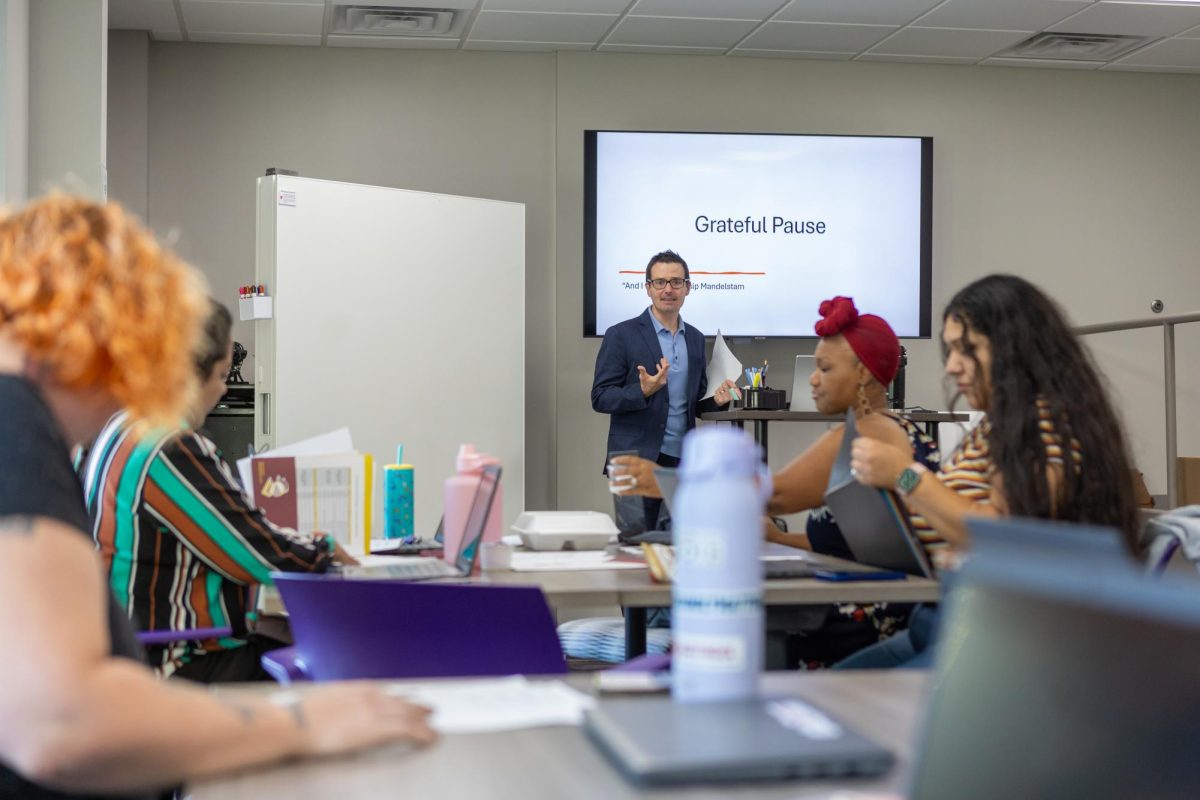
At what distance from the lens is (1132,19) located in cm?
567

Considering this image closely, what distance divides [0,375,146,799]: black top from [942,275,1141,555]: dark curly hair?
1.53m

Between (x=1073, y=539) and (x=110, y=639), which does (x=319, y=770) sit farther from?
(x=1073, y=539)

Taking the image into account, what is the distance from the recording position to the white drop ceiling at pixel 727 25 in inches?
214

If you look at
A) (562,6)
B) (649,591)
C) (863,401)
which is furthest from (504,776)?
(562,6)

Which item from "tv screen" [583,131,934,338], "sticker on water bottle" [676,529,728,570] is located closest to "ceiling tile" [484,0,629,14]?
"tv screen" [583,131,934,338]

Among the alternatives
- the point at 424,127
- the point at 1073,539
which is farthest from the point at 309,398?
the point at 1073,539

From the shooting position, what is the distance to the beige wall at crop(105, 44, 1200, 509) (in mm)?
5922

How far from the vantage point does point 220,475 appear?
2035 millimetres

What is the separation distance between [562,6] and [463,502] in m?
3.70

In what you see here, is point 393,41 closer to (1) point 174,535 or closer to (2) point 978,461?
(1) point 174,535

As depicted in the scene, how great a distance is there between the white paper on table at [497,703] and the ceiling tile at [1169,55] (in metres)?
6.06

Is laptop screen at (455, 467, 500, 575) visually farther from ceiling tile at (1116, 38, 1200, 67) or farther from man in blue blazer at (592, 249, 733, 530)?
ceiling tile at (1116, 38, 1200, 67)

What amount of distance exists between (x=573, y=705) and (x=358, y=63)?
5467 mm

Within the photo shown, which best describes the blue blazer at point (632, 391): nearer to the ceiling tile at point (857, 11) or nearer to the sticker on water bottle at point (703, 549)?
the ceiling tile at point (857, 11)
